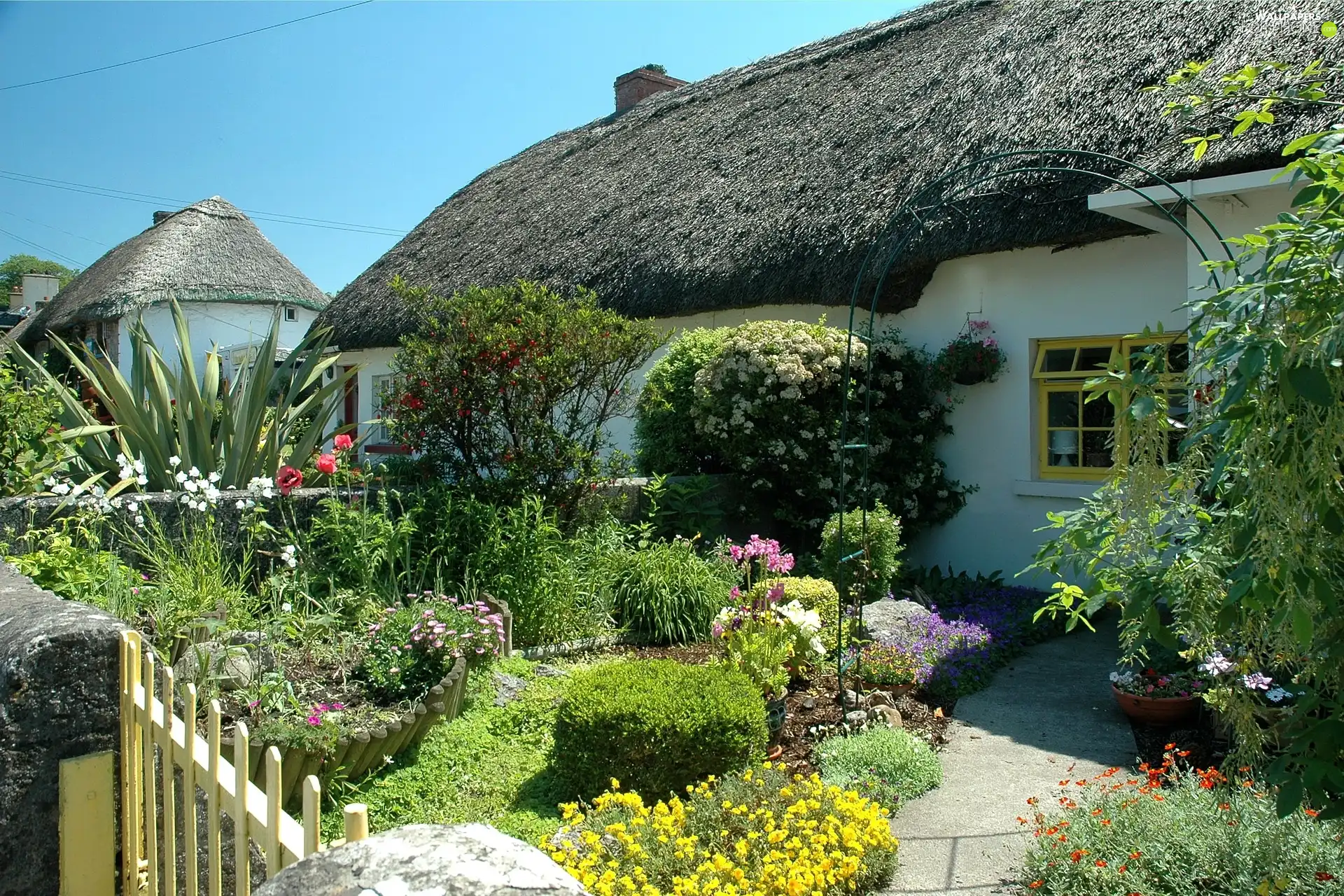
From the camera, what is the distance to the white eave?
5723 millimetres

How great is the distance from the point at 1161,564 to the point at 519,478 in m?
4.74

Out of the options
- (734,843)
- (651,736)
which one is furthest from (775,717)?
(734,843)

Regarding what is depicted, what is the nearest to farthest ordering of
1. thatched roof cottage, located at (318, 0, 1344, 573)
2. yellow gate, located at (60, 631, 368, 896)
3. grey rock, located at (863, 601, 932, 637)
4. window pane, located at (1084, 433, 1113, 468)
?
yellow gate, located at (60, 631, 368, 896), grey rock, located at (863, 601, 932, 637), thatched roof cottage, located at (318, 0, 1344, 573), window pane, located at (1084, 433, 1113, 468)

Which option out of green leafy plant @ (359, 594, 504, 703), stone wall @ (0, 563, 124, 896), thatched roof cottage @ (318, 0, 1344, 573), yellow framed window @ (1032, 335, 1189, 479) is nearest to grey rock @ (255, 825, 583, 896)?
stone wall @ (0, 563, 124, 896)

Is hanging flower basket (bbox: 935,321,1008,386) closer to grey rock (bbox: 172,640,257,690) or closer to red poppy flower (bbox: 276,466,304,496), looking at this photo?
red poppy flower (bbox: 276,466,304,496)

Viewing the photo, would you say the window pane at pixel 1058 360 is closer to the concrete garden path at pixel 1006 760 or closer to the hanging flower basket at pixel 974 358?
the hanging flower basket at pixel 974 358

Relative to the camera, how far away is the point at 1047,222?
23.5ft

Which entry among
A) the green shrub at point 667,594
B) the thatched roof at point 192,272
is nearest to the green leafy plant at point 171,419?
the green shrub at point 667,594

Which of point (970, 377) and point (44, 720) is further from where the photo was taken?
point (970, 377)

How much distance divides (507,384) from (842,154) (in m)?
4.97

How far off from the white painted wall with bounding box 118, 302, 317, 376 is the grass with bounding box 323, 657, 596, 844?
55.8 feet

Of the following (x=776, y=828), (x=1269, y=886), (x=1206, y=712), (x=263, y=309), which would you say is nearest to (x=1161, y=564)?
(x=1269, y=886)

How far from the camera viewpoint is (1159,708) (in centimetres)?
475

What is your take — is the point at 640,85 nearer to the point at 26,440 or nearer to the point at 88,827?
the point at 26,440
